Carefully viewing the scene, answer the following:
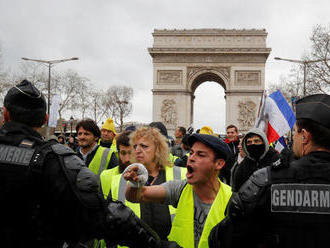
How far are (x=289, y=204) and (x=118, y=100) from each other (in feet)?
214

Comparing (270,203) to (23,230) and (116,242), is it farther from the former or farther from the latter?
(23,230)

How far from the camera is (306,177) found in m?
1.94

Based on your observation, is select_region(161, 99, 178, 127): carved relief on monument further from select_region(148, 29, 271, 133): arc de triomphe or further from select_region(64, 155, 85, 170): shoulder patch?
select_region(64, 155, 85, 170): shoulder patch

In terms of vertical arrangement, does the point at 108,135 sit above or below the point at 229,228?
above

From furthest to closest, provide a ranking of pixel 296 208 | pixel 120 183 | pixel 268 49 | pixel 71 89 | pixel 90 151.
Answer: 1. pixel 71 89
2. pixel 268 49
3. pixel 90 151
4. pixel 120 183
5. pixel 296 208

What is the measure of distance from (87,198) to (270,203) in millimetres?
946

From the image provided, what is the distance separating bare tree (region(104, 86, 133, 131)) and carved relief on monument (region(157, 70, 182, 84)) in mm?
31189

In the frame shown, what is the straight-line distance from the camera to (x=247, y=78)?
32562 mm

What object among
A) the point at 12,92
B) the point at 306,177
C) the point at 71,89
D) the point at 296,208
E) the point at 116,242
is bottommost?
the point at 116,242

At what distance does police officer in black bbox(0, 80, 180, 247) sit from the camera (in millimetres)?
1951

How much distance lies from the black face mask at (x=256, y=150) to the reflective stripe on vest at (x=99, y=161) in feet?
6.05

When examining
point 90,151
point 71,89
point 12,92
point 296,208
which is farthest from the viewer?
point 71,89

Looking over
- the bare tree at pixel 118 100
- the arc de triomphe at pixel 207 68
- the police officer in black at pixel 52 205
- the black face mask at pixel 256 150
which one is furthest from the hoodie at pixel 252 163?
the bare tree at pixel 118 100

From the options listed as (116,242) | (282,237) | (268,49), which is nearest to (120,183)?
(116,242)
